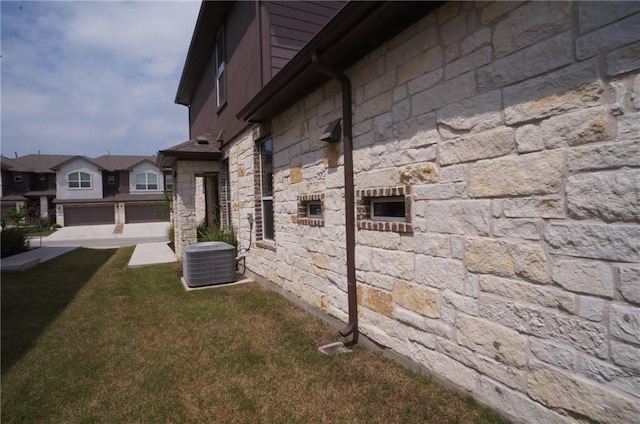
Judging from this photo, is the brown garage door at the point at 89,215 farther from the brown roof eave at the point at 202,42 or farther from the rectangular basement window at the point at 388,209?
the rectangular basement window at the point at 388,209

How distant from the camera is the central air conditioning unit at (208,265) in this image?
22.5 ft

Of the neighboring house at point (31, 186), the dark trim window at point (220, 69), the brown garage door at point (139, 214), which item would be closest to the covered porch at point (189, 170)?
the dark trim window at point (220, 69)

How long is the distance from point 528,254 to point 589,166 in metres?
0.63

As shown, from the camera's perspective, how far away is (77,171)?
104ft

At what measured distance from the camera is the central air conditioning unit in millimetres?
6852

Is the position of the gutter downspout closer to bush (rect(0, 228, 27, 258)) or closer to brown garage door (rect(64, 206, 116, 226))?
bush (rect(0, 228, 27, 258))

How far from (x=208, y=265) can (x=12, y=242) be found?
9.35 meters

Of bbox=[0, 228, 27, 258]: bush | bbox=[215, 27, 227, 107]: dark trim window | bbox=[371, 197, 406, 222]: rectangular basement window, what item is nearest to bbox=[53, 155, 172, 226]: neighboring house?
bbox=[0, 228, 27, 258]: bush

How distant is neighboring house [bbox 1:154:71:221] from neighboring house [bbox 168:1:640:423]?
118 ft

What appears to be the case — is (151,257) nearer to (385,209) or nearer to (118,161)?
(385,209)

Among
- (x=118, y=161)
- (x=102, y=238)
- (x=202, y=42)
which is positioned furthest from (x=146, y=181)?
(x=202, y=42)

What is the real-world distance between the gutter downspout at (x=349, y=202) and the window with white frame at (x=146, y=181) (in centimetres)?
3497

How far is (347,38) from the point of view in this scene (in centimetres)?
337

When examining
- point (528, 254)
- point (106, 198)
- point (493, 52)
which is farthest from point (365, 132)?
point (106, 198)
